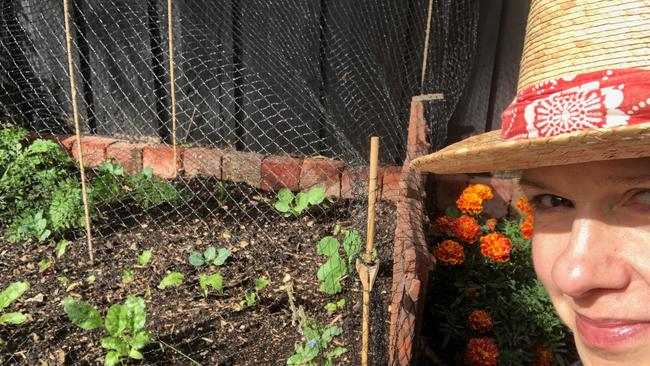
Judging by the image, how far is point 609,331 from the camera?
3.00ft

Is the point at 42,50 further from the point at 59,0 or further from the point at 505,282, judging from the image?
the point at 505,282

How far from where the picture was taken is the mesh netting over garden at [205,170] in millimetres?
2256

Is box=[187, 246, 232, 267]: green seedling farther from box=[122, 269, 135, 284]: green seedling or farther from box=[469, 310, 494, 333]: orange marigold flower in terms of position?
box=[469, 310, 494, 333]: orange marigold flower

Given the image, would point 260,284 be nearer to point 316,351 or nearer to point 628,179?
point 316,351

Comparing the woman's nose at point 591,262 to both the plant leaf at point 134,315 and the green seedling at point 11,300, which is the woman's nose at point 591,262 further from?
the green seedling at point 11,300

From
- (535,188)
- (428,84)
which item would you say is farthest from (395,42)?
(535,188)

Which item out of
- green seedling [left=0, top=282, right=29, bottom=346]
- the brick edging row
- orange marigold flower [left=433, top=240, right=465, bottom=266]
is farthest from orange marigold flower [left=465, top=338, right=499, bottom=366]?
green seedling [left=0, top=282, right=29, bottom=346]

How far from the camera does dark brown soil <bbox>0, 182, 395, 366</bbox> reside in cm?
212


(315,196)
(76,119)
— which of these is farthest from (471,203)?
(76,119)

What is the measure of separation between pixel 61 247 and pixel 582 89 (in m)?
2.75

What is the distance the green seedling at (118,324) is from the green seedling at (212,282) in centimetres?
41

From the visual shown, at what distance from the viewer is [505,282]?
2354mm

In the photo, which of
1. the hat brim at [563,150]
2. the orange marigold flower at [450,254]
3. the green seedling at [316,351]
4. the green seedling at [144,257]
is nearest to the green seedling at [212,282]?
the green seedling at [144,257]

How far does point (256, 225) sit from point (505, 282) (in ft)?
4.77
